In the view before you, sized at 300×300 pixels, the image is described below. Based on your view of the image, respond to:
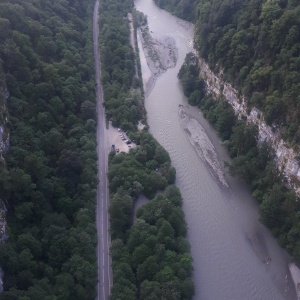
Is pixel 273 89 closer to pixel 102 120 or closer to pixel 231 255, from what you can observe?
pixel 231 255

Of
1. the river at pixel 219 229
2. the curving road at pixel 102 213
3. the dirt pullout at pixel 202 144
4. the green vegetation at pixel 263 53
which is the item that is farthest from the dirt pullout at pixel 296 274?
the curving road at pixel 102 213

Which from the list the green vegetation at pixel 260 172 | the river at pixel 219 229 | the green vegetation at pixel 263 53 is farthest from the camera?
the green vegetation at pixel 263 53

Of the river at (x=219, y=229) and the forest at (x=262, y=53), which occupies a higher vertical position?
the forest at (x=262, y=53)

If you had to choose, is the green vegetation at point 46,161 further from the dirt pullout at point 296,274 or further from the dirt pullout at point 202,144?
the dirt pullout at point 296,274

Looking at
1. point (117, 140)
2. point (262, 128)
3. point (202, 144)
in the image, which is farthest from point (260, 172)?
point (117, 140)

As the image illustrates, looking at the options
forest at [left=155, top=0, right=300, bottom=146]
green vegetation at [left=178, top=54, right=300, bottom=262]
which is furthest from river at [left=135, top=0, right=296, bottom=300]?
forest at [left=155, top=0, right=300, bottom=146]

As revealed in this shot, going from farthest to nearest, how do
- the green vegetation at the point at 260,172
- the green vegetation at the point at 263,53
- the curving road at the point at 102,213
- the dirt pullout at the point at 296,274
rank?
the green vegetation at the point at 263,53 < the green vegetation at the point at 260,172 < the dirt pullout at the point at 296,274 < the curving road at the point at 102,213

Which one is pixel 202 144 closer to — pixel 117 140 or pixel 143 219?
pixel 117 140
